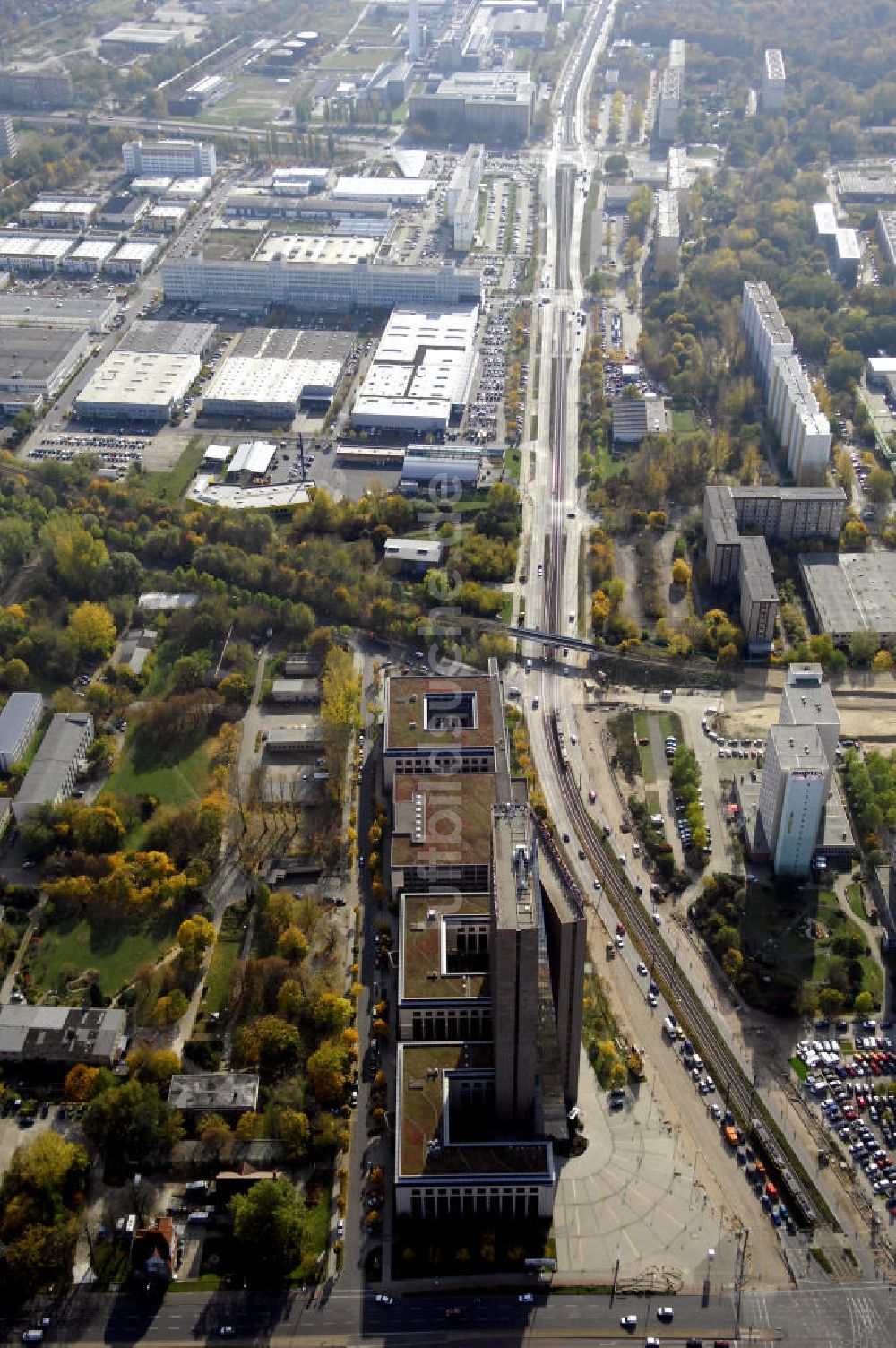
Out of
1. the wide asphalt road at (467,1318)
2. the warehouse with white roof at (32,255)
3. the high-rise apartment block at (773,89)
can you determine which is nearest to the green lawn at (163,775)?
the wide asphalt road at (467,1318)

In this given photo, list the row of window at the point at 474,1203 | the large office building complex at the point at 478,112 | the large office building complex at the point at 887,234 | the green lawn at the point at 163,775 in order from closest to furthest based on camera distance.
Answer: the row of window at the point at 474,1203
the green lawn at the point at 163,775
the large office building complex at the point at 887,234
the large office building complex at the point at 478,112

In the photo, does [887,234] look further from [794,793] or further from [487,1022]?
[487,1022]

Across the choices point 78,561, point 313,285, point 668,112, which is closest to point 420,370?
point 313,285

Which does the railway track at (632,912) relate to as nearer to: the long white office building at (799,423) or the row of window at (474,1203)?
the row of window at (474,1203)

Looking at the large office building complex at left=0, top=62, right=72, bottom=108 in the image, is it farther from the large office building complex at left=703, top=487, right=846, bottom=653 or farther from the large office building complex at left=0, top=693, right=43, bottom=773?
the large office building complex at left=0, top=693, right=43, bottom=773

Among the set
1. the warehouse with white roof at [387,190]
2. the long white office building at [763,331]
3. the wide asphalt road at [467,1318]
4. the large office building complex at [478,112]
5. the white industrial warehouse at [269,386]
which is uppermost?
the large office building complex at [478,112]

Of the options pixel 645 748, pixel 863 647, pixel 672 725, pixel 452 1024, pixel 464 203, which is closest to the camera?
pixel 452 1024

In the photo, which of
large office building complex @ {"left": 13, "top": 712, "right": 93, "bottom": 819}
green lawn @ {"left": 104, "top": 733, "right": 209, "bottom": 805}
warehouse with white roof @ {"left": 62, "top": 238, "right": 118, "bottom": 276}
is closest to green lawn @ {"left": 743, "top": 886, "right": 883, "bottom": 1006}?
green lawn @ {"left": 104, "top": 733, "right": 209, "bottom": 805}
